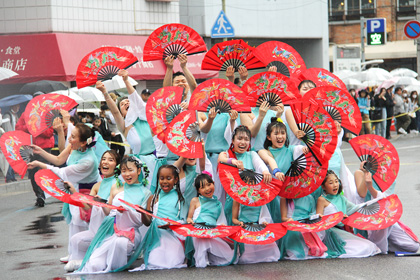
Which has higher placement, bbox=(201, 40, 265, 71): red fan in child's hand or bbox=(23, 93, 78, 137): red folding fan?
bbox=(201, 40, 265, 71): red fan in child's hand

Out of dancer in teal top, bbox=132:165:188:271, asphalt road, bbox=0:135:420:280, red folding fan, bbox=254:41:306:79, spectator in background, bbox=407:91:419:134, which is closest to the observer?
asphalt road, bbox=0:135:420:280

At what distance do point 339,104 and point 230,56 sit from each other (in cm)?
142

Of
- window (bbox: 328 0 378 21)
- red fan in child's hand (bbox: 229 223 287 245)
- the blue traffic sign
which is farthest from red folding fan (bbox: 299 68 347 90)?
window (bbox: 328 0 378 21)

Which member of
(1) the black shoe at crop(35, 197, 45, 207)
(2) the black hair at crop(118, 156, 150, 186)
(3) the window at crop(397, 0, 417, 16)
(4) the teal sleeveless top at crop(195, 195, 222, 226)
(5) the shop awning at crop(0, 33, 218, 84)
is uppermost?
(3) the window at crop(397, 0, 417, 16)

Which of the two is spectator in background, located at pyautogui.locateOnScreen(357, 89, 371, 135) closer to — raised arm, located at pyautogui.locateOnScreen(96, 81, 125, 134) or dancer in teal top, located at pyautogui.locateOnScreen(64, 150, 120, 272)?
raised arm, located at pyautogui.locateOnScreen(96, 81, 125, 134)

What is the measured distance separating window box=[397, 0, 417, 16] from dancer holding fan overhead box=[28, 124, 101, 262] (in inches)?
1597

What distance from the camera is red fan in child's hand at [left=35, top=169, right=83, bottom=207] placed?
8.02 m

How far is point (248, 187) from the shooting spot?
8039mm

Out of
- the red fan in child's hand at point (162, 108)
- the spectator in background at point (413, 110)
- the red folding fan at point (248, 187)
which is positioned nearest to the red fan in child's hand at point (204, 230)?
the red folding fan at point (248, 187)

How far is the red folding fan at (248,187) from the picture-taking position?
802cm

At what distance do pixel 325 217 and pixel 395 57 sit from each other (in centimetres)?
3886

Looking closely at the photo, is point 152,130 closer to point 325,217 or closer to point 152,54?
point 152,54

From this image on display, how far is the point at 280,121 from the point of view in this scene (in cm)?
886

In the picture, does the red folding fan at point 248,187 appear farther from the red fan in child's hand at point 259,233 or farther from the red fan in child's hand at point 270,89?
the red fan in child's hand at point 270,89
